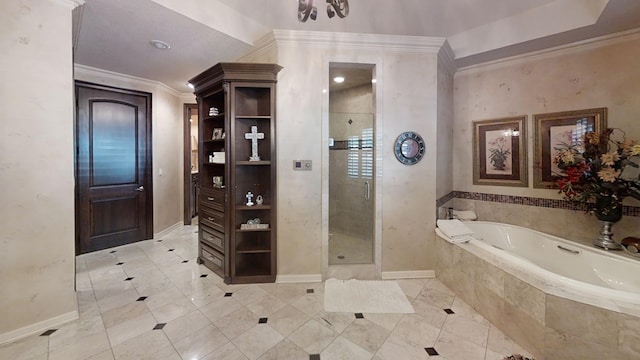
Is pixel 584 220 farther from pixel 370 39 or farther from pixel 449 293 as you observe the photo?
pixel 370 39

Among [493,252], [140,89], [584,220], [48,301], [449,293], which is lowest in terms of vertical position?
[449,293]

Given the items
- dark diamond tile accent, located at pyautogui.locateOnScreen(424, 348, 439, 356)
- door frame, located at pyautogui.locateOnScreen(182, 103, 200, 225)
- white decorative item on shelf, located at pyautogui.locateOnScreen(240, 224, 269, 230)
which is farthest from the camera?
door frame, located at pyautogui.locateOnScreen(182, 103, 200, 225)

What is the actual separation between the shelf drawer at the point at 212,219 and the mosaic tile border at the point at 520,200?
2.65 meters

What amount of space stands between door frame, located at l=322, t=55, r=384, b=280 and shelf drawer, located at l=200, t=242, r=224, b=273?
1234mm

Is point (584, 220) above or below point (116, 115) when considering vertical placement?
below

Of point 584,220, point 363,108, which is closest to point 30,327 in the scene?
point 363,108

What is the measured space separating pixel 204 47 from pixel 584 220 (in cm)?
472

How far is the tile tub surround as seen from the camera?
4.90 ft

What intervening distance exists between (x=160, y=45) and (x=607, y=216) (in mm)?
5044

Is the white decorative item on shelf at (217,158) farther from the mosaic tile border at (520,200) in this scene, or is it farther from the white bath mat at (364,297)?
the mosaic tile border at (520,200)

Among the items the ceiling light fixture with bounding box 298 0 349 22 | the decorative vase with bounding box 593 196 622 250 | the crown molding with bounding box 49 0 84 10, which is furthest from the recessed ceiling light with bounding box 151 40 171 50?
the decorative vase with bounding box 593 196 622 250

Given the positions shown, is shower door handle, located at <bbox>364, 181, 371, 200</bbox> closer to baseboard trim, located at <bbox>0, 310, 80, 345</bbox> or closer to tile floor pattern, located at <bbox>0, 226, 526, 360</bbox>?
tile floor pattern, located at <bbox>0, 226, 526, 360</bbox>

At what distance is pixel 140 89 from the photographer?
13.6 ft

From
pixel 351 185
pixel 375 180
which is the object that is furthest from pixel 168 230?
pixel 375 180
